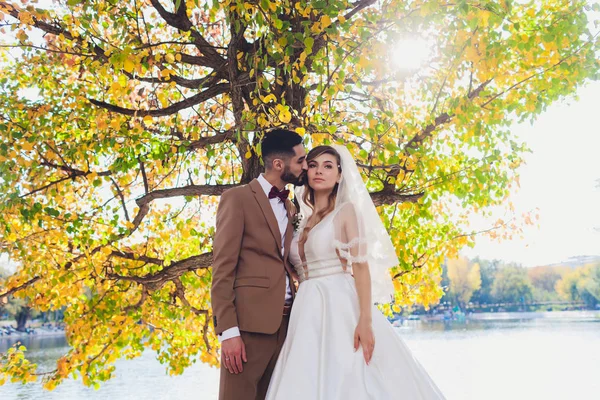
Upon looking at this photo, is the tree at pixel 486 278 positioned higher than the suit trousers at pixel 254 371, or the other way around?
the suit trousers at pixel 254 371

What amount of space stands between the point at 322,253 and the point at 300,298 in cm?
29

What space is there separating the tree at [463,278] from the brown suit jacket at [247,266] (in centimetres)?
7309

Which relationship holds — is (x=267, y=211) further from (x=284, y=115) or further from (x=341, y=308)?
(x=284, y=115)

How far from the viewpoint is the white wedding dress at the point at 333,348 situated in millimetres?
2904

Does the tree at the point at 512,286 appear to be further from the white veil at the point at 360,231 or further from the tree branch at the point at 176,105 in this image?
the white veil at the point at 360,231

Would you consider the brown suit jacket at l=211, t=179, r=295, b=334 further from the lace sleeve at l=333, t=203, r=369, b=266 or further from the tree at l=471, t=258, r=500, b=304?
the tree at l=471, t=258, r=500, b=304

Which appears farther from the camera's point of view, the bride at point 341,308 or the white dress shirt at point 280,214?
the white dress shirt at point 280,214

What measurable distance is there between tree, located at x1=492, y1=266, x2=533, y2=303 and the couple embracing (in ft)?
272

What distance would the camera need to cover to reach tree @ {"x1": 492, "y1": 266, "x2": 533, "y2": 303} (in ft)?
263

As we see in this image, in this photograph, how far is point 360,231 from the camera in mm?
3252

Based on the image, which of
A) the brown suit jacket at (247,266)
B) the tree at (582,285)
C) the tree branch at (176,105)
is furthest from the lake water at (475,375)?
the tree at (582,285)

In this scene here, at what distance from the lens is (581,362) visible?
93.1 feet

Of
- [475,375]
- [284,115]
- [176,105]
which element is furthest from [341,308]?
[475,375]

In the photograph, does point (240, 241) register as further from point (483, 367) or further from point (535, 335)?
point (535, 335)
